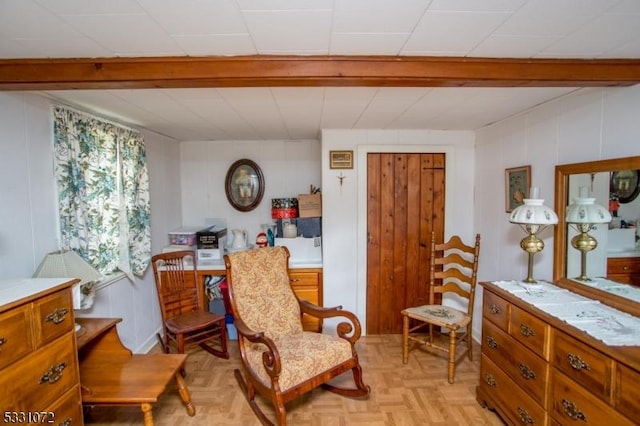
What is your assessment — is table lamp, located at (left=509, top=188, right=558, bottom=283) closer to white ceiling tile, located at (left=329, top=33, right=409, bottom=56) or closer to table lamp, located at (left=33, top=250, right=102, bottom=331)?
white ceiling tile, located at (left=329, top=33, right=409, bottom=56)

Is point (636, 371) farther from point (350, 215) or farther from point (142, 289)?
point (142, 289)

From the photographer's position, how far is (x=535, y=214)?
202cm

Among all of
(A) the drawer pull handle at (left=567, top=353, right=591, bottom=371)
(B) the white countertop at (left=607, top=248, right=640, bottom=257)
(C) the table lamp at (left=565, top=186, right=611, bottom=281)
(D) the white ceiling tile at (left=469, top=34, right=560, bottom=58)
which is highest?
(D) the white ceiling tile at (left=469, top=34, right=560, bottom=58)

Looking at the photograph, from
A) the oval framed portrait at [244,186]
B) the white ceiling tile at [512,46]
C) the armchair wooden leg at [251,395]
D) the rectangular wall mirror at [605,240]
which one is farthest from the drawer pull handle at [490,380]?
the oval framed portrait at [244,186]

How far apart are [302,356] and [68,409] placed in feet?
4.03

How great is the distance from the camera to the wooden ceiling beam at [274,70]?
58.4 inches

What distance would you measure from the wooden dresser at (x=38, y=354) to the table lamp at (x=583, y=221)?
2924 millimetres

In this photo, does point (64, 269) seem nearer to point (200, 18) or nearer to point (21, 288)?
point (21, 288)

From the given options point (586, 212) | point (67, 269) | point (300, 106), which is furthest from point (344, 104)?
point (67, 269)

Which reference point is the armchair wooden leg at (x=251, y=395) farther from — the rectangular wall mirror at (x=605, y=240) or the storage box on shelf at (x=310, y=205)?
the rectangular wall mirror at (x=605, y=240)

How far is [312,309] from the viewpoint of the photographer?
2463 millimetres

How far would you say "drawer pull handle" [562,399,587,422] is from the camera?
1.39 metres

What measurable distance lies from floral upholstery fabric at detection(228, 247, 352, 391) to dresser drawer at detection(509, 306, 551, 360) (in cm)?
105

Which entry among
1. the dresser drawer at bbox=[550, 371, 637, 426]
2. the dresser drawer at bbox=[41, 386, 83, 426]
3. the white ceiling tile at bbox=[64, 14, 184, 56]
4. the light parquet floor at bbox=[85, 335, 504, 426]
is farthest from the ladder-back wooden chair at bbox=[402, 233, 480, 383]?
the white ceiling tile at bbox=[64, 14, 184, 56]
